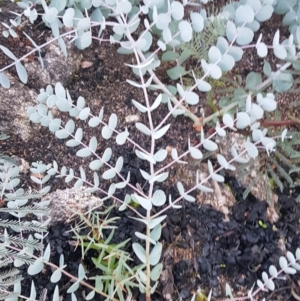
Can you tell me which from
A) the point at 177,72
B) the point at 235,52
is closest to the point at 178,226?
the point at 177,72

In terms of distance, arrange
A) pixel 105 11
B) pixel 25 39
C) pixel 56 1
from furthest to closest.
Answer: pixel 25 39, pixel 105 11, pixel 56 1

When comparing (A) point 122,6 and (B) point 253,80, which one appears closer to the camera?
(A) point 122,6

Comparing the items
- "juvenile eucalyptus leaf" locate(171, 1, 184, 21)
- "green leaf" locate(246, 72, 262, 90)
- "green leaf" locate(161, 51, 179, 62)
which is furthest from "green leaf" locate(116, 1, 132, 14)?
"green leaf" locate(246, 72, 262, 90)

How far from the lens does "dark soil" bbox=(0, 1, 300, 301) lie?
1188mm

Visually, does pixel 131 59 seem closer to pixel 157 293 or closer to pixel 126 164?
pixel 126 164

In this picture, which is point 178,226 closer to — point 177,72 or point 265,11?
point 177,72

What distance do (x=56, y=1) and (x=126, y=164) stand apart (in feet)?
1.61

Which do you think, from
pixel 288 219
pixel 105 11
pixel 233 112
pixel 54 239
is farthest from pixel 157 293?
pixel 105 11

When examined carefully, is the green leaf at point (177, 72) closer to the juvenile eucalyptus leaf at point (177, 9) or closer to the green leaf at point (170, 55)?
the green leaf at point (170, 55)

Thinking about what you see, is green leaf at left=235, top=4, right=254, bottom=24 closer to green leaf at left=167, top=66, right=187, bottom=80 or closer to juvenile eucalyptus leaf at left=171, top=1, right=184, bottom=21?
juvenile eucalyptus leaf at left=171, top=1, right=184, bottom=21

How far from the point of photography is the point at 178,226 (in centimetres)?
125

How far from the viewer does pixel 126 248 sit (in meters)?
1.20

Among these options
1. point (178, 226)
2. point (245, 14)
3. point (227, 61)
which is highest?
point (245, 14)

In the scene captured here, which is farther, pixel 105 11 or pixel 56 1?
pixel 105 11
